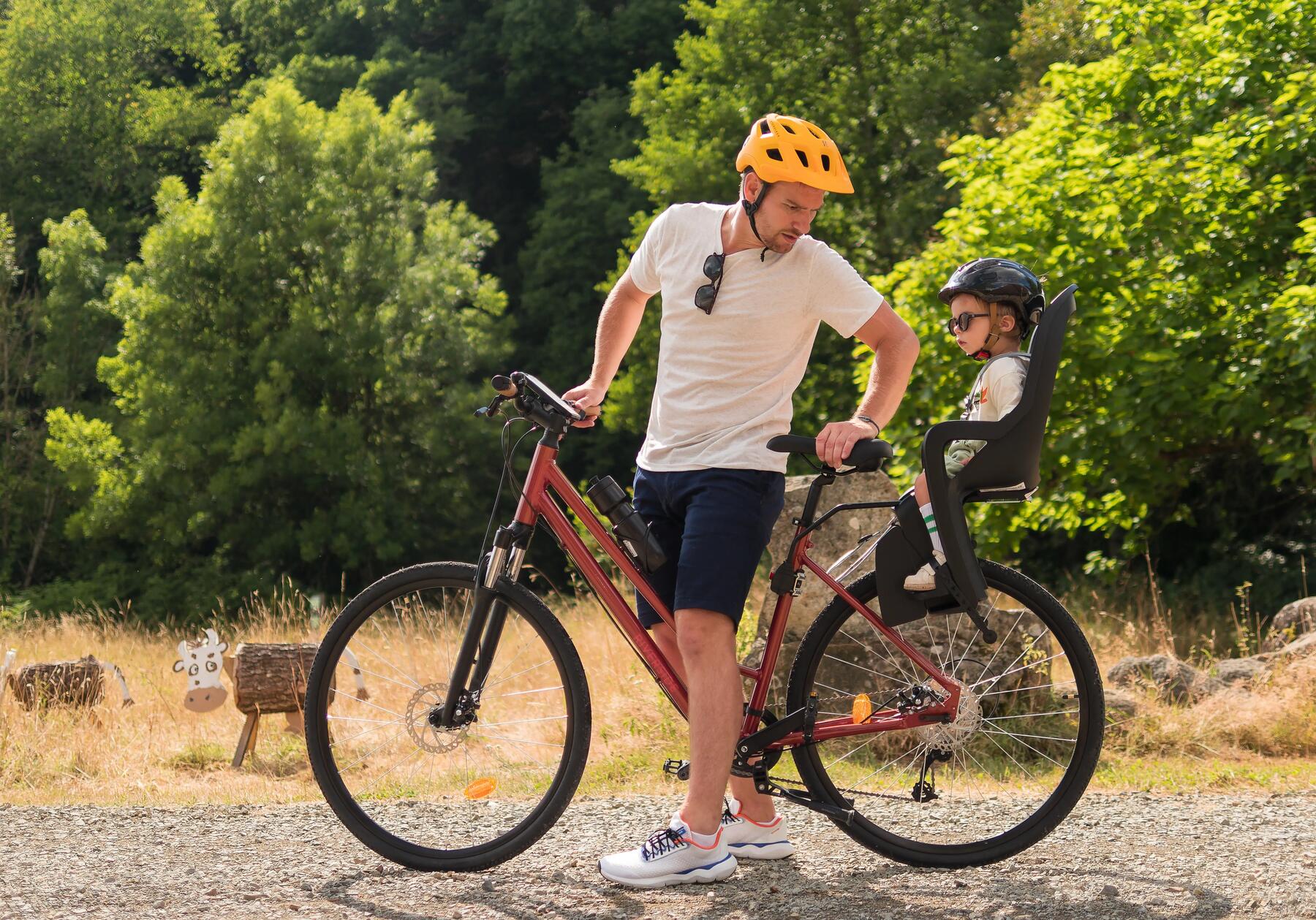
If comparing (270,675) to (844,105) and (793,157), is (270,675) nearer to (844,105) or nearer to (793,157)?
(793,157)

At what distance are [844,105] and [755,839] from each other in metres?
19.5

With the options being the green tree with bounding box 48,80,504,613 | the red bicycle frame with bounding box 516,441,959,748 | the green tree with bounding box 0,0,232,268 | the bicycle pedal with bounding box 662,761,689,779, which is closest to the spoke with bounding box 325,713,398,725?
the red bicycle frame with bounding box 516,441,959,748

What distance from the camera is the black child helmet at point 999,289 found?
3.80 meters

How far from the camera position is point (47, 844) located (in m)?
4.17

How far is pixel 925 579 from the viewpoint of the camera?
3768 millimetres

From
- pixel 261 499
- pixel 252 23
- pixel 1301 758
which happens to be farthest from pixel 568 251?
pixel 1301 758

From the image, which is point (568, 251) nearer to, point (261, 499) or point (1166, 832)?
point (261, 499)

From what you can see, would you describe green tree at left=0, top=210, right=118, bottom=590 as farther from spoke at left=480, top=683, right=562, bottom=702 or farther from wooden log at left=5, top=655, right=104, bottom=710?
spoke at left=480, top=683, right=562, bottom=702

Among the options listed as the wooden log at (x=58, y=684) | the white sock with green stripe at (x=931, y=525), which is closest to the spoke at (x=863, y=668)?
the white sock with green stripe at (x=931, y=525)

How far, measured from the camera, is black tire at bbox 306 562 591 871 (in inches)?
149

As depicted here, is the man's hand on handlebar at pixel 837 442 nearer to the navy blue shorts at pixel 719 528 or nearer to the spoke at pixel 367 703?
the navy blue shorts at pixel 719 528

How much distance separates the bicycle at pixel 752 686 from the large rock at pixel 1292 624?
14.5 ft

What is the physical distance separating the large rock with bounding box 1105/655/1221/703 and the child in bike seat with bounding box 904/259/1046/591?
379 centimetres

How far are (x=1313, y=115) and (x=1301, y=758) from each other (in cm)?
619
